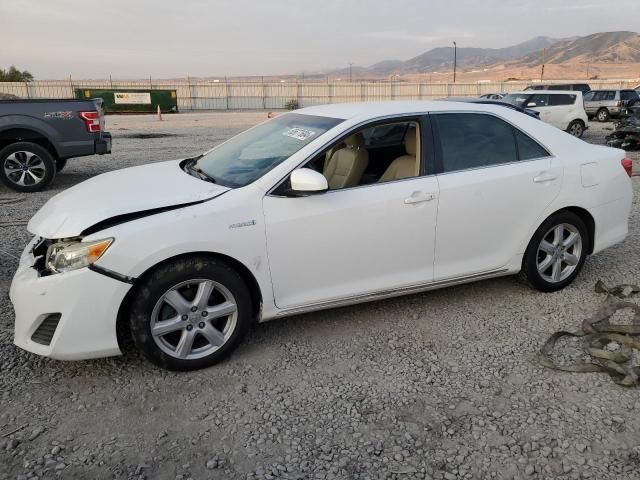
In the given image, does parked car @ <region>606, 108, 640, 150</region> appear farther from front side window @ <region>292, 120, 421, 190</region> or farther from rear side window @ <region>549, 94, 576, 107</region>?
front side window @ <region>292, 120, 421, 190</region>

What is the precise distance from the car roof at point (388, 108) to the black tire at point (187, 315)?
143cm

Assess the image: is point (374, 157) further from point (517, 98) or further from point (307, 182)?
point (517, 98)

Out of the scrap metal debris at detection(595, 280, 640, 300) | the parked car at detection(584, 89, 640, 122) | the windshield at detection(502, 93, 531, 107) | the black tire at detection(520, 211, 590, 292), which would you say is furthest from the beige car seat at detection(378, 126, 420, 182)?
the parked car at detection(584, 89, 640, 122)

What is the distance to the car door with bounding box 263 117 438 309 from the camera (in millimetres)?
3355

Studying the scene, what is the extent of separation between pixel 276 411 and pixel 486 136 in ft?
8.45

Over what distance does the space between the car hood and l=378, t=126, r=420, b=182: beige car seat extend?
3.92ft

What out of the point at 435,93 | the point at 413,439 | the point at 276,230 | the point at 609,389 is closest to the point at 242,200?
the point at 276,230

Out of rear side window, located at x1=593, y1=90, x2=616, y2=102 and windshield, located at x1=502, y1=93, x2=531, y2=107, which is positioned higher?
windshield, located at x1=502, y1=93, x2=531, y2=107

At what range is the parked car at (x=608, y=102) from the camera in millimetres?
24562

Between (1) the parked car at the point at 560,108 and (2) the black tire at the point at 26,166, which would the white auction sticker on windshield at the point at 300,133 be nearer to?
(2) the black tire at the point at 26,166

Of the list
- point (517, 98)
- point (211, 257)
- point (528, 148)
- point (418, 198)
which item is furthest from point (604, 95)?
point (211, 257)

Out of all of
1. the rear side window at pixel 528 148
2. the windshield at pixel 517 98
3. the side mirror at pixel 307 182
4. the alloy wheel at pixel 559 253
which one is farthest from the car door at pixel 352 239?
the windshield at pixel 517 98

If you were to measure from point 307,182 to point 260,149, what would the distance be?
0.83m

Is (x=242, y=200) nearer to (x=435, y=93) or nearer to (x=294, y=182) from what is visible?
(x=294, y=182)
